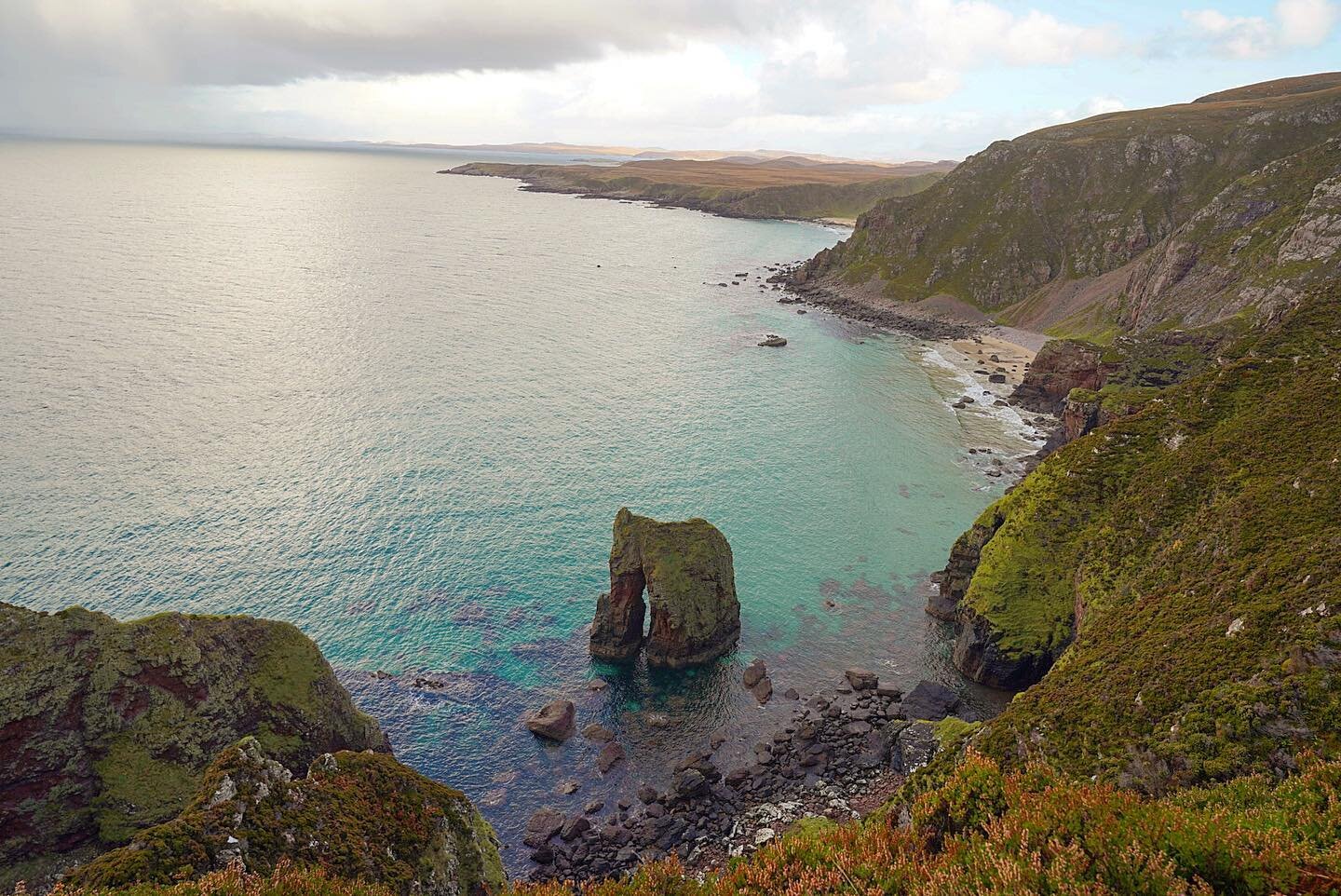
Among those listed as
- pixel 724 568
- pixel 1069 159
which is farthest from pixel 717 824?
pixel 1069 159

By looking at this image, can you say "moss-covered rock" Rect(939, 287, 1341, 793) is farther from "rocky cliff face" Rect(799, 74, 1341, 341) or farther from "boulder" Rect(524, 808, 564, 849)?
"rocky cliff face" Rect(799, 74, 1341, 341)

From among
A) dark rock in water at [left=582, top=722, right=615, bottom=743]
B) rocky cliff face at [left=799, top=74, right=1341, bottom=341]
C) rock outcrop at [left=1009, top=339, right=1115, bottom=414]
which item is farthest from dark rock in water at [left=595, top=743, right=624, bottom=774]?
rocky cliff face at [left=799, top=74, right=1341, bottom=341]

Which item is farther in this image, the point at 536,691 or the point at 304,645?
the point at 536,691

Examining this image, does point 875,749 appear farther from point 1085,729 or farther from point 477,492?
point 477,492

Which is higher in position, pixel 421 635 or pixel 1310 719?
pixel 1310 719

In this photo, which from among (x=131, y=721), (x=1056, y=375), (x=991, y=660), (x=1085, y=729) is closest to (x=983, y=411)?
(x=1056, y=375)

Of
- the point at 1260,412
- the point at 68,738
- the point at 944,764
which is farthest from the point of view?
the point at 1260,412

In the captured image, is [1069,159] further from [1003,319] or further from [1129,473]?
[1129,473]
